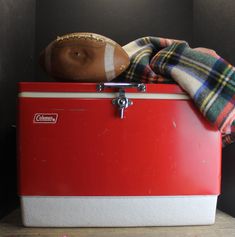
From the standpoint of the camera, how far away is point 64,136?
0.75 m

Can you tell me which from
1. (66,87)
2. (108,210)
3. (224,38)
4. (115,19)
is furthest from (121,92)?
(115,19)

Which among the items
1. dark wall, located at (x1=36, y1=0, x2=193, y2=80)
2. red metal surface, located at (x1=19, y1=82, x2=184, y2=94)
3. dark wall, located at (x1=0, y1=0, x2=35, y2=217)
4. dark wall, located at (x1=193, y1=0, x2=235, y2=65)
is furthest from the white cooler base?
dark wall, located at (x1=36, y1=0, x2=193, y2=80)

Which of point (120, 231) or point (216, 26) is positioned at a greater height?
point (216, 26)

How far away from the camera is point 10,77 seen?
2.97 feet

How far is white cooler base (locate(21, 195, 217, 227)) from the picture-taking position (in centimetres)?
75

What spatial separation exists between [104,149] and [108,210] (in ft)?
0.46

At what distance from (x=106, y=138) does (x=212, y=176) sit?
0.27 meters

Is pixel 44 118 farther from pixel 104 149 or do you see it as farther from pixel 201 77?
pixel 201 77

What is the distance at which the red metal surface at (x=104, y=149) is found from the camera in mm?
747

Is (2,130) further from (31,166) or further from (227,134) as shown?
(227,134)

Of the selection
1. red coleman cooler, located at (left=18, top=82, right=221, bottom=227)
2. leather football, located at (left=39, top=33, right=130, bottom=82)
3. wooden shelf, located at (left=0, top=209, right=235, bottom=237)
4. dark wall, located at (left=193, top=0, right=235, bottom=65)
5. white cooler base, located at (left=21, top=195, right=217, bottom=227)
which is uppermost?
dark wall, located at (left=193, top=0, right=235, bottom=65)

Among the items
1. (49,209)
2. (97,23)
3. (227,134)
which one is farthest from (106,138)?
(97,23)

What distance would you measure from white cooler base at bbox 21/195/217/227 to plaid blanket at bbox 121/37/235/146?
196 millimetres

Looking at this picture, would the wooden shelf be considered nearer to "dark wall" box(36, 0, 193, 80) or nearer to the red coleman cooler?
the red coleman cooler
